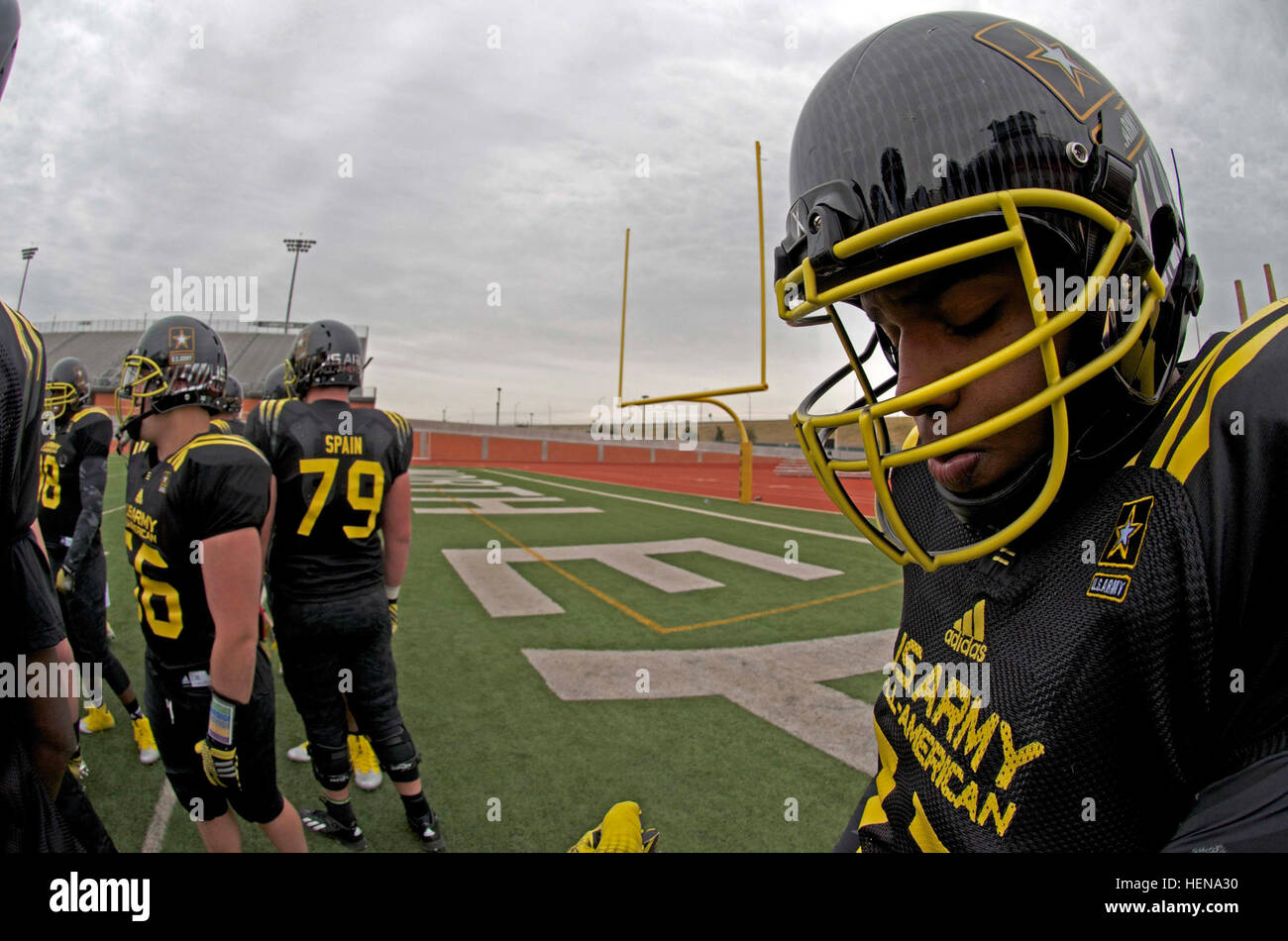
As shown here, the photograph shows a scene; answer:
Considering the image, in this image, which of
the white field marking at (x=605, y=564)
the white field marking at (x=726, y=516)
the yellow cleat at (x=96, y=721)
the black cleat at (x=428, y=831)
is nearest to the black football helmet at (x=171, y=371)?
the black cleat at (x=428, y=831)

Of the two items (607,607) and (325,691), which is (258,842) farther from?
(607,607)

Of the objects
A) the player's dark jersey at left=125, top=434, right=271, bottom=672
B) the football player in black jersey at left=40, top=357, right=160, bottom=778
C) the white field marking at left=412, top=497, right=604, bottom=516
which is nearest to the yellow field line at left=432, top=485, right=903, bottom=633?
the football player in black jersey at left=40, top=357, right=160, bottom=778

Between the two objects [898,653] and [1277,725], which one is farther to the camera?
[898,653]

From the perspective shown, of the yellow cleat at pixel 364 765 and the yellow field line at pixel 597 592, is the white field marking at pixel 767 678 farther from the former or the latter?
the yellow cleat at pixel 364 765

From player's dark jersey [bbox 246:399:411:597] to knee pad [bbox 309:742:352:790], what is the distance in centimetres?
77

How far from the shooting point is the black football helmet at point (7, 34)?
115cm

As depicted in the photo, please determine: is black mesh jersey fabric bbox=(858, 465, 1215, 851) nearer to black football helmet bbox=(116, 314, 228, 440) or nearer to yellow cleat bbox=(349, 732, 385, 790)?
black football helmet bbox=(116, 314, 228, 440)

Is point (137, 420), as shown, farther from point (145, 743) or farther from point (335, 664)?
point (145, 743)

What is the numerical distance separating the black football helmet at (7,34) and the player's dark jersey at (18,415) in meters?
0.44

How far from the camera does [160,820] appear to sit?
3.04m

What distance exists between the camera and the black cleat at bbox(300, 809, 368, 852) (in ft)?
10.1

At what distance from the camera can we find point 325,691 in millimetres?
3139
